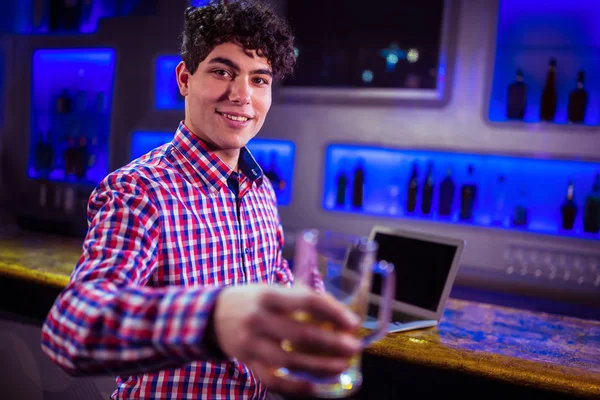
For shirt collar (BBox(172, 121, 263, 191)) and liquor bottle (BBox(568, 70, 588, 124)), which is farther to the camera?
liquor bottle (BBox(568, 70, 588, 124))

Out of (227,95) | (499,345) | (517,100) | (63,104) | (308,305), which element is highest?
(517,100)

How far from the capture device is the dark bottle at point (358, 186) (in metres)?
3.31

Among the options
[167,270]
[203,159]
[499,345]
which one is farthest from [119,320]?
[499,345]

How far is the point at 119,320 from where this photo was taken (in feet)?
2.37

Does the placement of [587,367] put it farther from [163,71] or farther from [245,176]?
[163,71]

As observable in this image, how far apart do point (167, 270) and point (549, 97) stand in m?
2.52

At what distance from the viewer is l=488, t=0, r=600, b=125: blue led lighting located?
2.87 meters

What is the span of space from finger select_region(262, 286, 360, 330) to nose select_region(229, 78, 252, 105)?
2.15ft

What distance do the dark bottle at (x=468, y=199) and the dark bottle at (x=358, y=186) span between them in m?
0.59

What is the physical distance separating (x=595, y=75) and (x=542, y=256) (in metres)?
0.98

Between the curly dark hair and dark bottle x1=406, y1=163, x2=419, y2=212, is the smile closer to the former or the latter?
the curly dark hair

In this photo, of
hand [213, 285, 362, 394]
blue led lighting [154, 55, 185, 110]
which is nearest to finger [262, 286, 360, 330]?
hand [213, 285, 362, 394]

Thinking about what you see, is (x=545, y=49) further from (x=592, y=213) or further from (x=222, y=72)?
(x=222, y=72)

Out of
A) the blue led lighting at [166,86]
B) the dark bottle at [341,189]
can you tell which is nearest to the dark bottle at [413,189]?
the dark bottle at [341,189]
